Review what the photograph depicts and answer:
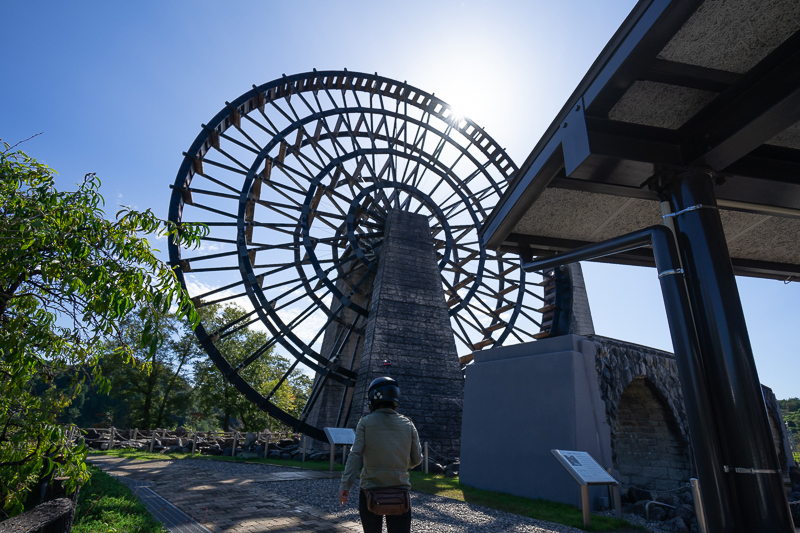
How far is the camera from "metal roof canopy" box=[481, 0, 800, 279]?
199cm

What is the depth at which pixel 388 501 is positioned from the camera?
235 centimetres

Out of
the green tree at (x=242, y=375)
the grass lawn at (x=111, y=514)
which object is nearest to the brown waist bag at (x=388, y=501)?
the grass lawn at (x=111, y=514)

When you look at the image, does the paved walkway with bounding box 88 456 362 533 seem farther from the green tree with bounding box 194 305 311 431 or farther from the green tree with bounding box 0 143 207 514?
the green tree with bounding box 194 305 311 431

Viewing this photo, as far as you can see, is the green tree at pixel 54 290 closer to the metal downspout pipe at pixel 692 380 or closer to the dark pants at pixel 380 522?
the dark pants at pixel 380 522

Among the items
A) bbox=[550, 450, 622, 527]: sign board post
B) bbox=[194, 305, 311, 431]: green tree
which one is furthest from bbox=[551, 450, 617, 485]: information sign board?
bbox=[194, 305, 311, 431]: green tree

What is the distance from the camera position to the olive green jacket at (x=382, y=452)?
Answer: 2475 millimetres

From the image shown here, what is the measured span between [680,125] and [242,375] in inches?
1053

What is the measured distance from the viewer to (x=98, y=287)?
2244mm

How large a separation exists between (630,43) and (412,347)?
10.6 meters

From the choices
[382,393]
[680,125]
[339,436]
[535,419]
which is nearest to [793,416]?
[535,419]

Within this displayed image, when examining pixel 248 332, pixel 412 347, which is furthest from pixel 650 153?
pixel 248 332

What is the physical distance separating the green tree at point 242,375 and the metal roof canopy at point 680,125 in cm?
2185

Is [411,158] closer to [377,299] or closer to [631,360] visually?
[377,299]

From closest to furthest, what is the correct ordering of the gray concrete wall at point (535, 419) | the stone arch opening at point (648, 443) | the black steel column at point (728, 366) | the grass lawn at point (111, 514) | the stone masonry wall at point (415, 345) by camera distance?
the black steel column at point (728, 366) < the grass lawn at point (111, 514) < the gray concrete wall at point (535, 419) < the stone arch opening at point (648, 443) < the stone masonry wall at point (415, 345)
